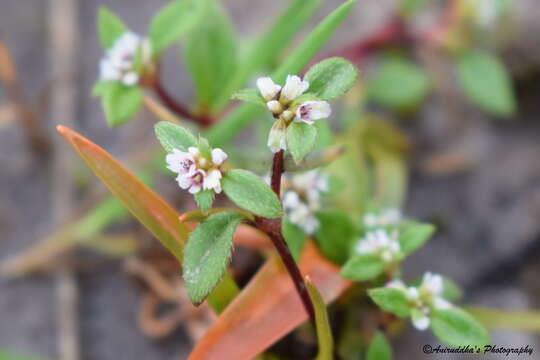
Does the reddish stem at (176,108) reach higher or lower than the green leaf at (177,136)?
higher

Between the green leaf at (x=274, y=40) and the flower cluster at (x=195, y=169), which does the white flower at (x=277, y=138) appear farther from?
the green leaf at (x=274, y=40)

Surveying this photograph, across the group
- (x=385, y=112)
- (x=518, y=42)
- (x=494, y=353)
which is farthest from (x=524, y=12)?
(x=494, y=353)

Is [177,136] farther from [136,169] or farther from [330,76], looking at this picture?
[136,169]

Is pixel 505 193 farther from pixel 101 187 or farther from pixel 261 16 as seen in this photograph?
pixel 101 187

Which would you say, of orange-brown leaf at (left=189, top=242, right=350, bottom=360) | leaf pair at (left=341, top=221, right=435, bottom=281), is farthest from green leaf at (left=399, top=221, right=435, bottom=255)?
orange-brown leaf at (left=189, top=242, right=350, bottom=360)

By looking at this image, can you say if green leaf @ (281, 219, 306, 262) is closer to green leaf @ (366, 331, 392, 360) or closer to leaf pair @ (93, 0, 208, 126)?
green leaf @ (366, 331, 392, 360)

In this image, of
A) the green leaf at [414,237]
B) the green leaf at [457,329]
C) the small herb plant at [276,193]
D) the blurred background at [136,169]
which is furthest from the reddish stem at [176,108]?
the green leaf at [457,329]
